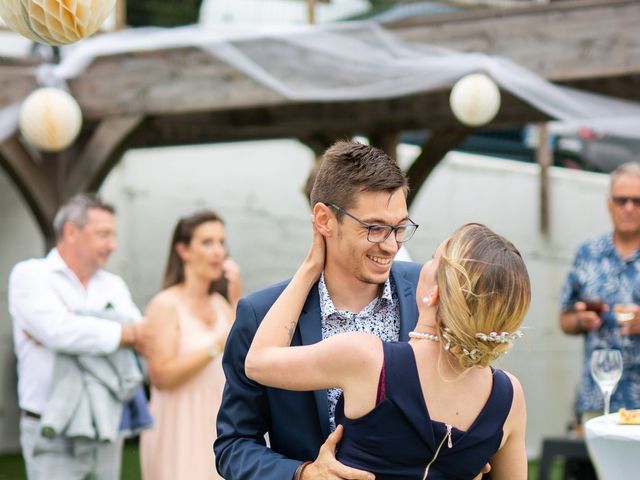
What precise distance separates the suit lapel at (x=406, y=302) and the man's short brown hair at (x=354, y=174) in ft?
0.60

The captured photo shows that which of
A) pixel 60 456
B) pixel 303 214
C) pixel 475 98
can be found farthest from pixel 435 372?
pixel 303 214

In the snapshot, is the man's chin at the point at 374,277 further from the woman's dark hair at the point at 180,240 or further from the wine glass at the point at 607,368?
the woman's dark hair at the point at 180,240

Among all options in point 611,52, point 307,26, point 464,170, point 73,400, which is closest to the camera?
point 73,400

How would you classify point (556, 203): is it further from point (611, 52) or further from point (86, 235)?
point (86, 235)

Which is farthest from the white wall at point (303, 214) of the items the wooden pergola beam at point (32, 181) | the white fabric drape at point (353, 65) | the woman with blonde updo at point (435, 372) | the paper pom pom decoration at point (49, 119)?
the woman with blonde updo at point (435, 372)

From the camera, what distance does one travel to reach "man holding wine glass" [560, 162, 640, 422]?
15.4 ft

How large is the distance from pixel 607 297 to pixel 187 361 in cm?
178

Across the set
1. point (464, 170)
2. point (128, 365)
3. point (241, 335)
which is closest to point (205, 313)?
point (128, 365)

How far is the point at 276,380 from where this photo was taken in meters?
2.16

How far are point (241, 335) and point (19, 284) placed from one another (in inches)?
89.7

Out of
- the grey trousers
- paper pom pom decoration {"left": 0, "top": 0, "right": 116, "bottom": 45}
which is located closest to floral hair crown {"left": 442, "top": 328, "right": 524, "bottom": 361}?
paper pom pom decoration {"left": 0, "top": 0, "right": 116, "bottom": 45}

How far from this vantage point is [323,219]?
2.34m

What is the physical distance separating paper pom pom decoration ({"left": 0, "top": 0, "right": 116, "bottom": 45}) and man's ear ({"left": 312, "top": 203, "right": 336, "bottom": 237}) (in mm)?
693

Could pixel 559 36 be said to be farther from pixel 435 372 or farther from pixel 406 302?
pixel 435 372
